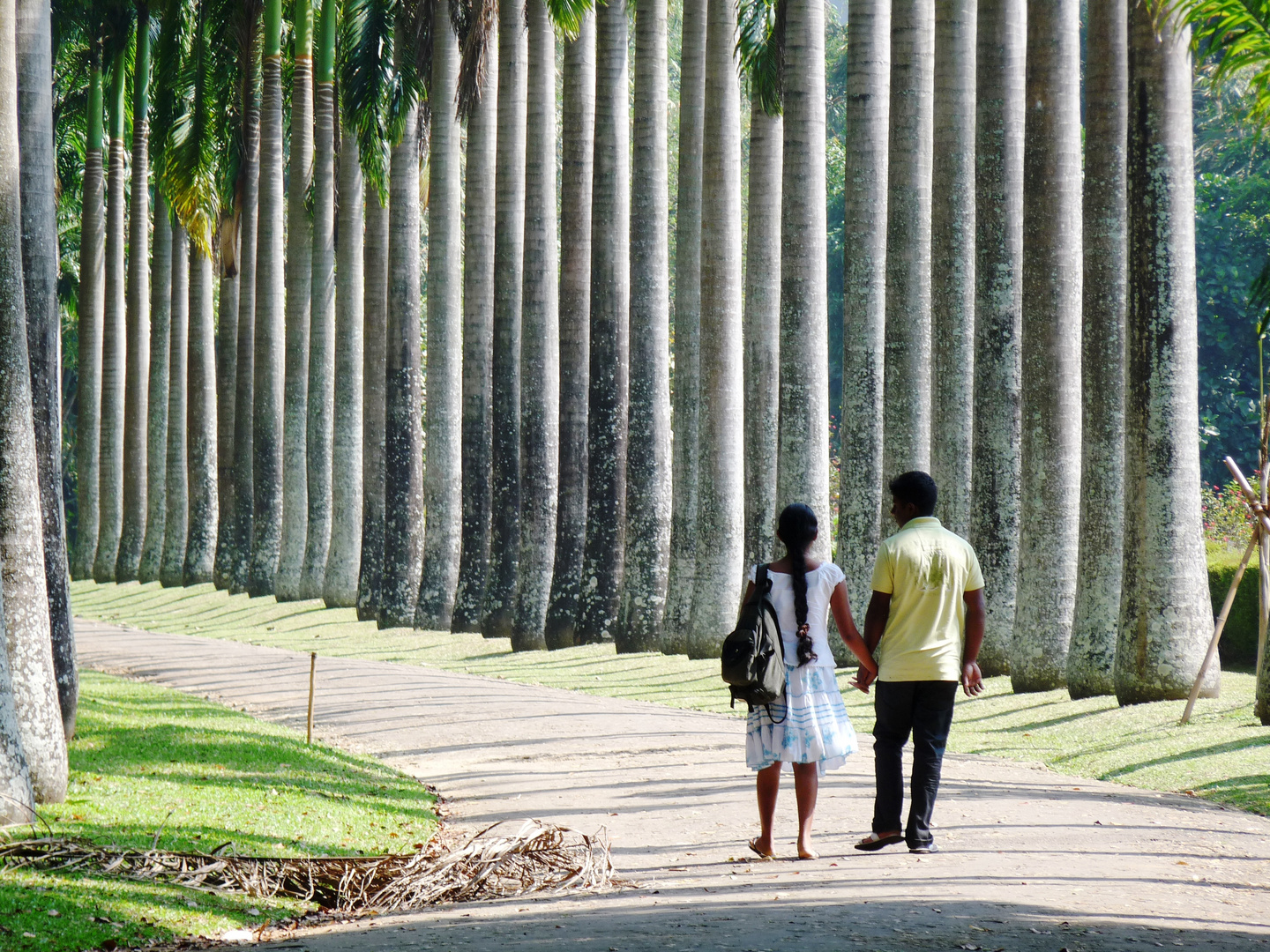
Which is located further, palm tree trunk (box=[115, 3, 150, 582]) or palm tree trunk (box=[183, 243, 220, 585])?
palm tree trunk (box=[115, 3, 150, 582])

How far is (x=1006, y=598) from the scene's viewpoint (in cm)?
1491

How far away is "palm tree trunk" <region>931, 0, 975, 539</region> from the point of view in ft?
50.5

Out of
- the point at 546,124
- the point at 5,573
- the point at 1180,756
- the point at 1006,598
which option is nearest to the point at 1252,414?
the point at 546,124

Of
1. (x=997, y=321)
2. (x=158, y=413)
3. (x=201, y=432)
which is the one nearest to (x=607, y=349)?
(x=997, y=321)

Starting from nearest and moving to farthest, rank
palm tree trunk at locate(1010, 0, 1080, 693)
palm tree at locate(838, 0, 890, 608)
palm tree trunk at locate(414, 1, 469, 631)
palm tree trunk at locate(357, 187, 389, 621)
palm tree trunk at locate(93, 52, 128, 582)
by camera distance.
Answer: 1. palm tree trunk at locate(1010, 0, 1080, 693)
2. palm tree at locate(838, 0, 890, 608)
3. palm tree trunk at locate(414, 1, 469, 631)
4. palm tree trunk at locate(357, 187, 389, 621)
5. palm tree trunk at locate(93, 52, 128, 582)

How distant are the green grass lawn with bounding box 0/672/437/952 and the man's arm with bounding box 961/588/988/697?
3164mm

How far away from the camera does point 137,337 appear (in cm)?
3684

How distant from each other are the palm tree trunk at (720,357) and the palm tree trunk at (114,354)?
2336 cm

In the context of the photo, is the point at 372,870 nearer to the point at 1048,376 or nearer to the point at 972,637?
the point at 972,637

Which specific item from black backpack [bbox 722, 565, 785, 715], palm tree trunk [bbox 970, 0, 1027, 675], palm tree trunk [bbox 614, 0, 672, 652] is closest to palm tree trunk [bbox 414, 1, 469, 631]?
palm tree trunk [bbox 614, 0, 672, 652]

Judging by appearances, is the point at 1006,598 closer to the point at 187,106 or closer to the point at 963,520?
the point at 963,520

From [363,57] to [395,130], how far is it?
1222 mm

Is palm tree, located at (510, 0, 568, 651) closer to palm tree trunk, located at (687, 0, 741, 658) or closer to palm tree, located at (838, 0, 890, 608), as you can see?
palm tree trunk, located at (687, 0, 741, 658)

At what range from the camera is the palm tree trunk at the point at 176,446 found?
35.3m
